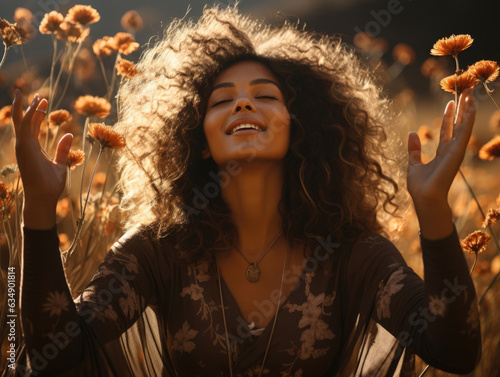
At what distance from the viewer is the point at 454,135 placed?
1.12m

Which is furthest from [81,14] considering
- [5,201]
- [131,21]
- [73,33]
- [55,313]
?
[55,313]

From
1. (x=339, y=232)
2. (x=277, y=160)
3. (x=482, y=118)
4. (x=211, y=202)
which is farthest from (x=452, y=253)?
(x=482, y=118)

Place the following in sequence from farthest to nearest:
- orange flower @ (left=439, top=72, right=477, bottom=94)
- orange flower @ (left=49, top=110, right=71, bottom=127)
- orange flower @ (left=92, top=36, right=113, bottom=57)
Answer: orange flower @ (left=92, top=36, right=113, bottom=57) < orange flower @ (left=49, top=110, right=71, bottom=127) < orange flower @ (left=439, top=72, right=477, bottom=94)

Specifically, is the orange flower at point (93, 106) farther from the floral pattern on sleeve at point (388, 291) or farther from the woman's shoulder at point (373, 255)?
the floral pattern on sleeve at point (388, 291)

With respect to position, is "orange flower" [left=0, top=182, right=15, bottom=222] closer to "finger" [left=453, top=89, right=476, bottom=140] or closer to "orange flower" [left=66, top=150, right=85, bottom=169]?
"orange flower" [left=66, top=150, right=85, bottom=169]

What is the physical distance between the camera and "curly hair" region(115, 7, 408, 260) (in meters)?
1.63

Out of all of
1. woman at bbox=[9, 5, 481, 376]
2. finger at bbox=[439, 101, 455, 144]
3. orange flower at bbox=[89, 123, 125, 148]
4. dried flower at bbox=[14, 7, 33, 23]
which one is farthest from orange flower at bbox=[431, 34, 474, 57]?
dried flower at bbox=[14, 7, 33, 23]

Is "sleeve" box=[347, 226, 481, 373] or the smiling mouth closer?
"sleeve" box=[347, 226, 481, 373]

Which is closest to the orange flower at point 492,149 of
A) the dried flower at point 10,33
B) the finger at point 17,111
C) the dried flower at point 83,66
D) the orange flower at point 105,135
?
the orange flower at point 105,135

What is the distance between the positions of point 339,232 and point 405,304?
35 cm

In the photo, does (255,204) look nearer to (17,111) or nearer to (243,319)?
(243,319)

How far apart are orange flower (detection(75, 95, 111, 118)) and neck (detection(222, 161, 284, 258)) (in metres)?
0.50

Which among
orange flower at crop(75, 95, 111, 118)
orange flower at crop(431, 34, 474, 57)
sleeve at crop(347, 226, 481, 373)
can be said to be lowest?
sleeve at crop(347, 226, 481, 373)

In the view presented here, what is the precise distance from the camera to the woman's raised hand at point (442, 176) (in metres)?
1.10
